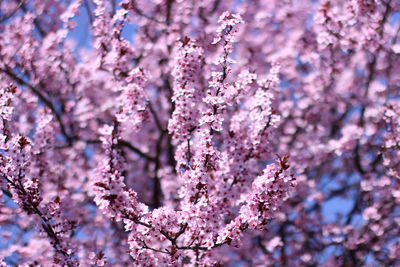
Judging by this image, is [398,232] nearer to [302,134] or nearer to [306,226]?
[306,226]

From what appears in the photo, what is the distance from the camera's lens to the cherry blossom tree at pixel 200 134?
20.0ft

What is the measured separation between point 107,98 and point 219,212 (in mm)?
7333

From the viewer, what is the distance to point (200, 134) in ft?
20.0

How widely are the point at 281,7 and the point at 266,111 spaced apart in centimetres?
708

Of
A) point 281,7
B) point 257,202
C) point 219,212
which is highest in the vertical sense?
point 281,7

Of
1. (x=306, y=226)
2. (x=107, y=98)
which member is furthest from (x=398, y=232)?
(x=107, y=98)

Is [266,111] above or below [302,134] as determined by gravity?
below

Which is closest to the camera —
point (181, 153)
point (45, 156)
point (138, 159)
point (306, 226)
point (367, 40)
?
point (181, 153)

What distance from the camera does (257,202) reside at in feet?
18.9

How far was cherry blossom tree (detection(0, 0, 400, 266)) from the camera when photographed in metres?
6.10

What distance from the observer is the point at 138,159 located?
12922 millimetres

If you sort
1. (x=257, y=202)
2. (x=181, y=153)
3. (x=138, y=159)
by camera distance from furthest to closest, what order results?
(x=138, y=159), (x=181, y=153), (x=257, y=202)

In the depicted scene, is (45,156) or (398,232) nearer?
(45,156)


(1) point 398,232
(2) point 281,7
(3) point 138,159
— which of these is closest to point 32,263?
(3) point 138,159
